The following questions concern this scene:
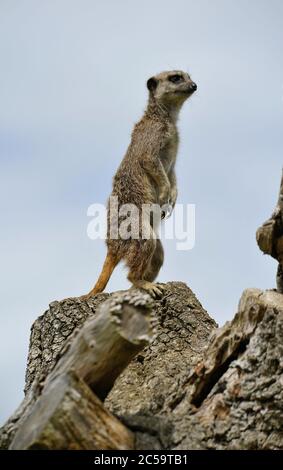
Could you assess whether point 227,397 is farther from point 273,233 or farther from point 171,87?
point 171,87

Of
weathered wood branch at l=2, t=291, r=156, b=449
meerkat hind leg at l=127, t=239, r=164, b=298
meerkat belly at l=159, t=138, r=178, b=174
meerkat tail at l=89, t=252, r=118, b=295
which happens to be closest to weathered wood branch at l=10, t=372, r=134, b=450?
weathered wood branch at l=2, t=291, r=156, b=449

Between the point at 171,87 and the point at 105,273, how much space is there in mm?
3088

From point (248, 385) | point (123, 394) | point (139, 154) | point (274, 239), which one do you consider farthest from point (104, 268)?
point (248, 385)

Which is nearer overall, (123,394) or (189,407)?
(189,407)

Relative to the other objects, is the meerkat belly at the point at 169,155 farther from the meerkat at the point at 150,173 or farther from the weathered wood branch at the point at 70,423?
the weathered wood branch at the point at 70,423

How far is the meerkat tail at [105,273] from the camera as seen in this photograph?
23.4 feet

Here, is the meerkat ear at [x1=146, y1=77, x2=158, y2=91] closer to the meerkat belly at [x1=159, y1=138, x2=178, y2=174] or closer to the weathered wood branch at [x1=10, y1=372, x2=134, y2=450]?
the meerkat belly at [x1=159, y1=138, x2=178, y2=174]

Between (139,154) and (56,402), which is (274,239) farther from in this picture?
(139,154)

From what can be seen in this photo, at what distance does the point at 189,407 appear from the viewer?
13.8 feet

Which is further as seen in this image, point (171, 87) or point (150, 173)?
point (171, 87)

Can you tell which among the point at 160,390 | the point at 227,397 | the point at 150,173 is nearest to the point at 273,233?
the point at 227,397

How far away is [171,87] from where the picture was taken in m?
9.43

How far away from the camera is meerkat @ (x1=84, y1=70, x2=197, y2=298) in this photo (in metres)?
7.56

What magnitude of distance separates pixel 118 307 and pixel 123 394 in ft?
6.34
